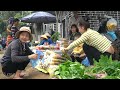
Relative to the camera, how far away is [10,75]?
3723 mm

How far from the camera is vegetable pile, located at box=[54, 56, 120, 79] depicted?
11.9 feet

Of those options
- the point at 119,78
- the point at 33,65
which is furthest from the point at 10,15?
the point at 119,78

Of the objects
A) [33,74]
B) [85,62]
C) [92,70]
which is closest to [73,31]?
[85,62]

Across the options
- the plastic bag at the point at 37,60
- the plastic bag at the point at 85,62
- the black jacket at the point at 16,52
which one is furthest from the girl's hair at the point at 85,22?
the black jacket at the point at 16,52

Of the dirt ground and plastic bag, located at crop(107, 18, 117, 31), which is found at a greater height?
plastic bag, located at crop(107, 18, 117, 31)

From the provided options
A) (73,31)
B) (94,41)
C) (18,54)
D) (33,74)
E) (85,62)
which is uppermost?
(73,31)

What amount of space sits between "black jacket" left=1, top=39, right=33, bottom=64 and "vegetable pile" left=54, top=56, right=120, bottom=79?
0.47 m

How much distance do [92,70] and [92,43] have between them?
37cm

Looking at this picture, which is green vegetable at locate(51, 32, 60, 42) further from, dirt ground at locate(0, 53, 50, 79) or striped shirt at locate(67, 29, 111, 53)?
dirt ground at locate(0, 53, 50, 79)

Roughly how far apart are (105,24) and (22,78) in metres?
1.36

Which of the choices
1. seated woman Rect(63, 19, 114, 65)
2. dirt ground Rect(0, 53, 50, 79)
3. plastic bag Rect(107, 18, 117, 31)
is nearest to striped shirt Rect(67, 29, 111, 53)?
seated woman Rect(63, 19, 114, 65)

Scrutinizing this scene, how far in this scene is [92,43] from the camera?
3832 millimetres

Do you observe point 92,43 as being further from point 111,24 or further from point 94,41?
point 111,24
